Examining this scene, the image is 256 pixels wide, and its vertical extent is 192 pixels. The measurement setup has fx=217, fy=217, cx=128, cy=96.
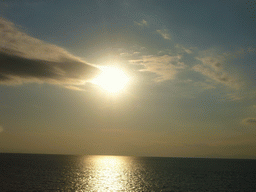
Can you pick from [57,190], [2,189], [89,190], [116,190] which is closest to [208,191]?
[116,190]

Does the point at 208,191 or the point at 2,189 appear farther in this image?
the point at 208,191

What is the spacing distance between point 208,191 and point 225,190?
21.9 feet

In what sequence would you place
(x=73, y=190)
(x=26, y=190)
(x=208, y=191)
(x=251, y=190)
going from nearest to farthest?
1. (x=26, y=190)
2. (x=73, y=190)
3. (x=208, y=191)
4. (x=251, y=190)

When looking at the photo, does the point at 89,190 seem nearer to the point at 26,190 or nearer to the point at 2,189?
the point at 26,190

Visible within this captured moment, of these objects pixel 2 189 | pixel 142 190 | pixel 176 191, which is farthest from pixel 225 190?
pixel 2 189

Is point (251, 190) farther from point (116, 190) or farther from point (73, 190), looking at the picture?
point (73, 190)

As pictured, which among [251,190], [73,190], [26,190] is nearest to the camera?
[26,190]

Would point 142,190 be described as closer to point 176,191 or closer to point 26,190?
point 176,191

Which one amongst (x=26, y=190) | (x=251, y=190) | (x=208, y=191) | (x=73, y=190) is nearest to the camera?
(x=26, y=190)

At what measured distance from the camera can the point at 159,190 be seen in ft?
189

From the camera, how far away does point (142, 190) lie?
2286 inches

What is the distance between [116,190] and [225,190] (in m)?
31.3

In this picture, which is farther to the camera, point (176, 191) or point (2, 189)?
point (176, 191)

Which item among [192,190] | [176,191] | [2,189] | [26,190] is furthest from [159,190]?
[2,189]
